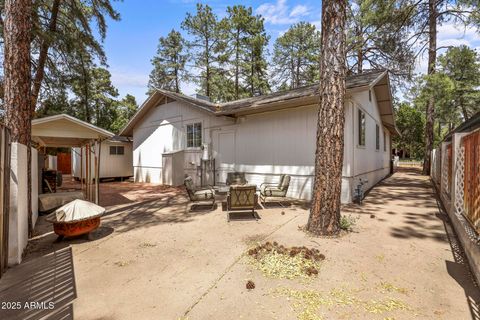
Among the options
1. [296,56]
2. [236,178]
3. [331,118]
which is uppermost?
[296,56]

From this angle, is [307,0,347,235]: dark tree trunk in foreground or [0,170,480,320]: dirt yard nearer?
[0,170,480,320]: dirt yard

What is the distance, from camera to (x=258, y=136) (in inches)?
390

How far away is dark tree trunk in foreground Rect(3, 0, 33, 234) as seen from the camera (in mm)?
4625

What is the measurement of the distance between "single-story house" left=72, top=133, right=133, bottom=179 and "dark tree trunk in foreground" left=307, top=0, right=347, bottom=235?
15913 millimetres

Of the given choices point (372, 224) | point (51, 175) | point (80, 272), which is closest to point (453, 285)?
point (372, 224)

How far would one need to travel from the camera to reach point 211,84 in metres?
25.2

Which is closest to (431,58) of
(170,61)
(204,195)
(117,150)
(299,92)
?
(299,92)

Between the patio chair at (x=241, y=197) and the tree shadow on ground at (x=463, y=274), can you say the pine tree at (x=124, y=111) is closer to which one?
the patio chair at (x=241, y=197)

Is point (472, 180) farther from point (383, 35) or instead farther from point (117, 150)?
point (117, 150)

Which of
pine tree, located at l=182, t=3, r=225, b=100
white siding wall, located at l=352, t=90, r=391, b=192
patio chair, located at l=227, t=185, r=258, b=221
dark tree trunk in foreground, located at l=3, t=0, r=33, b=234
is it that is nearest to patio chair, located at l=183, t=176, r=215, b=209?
patio chair, located at l=227, t=185, r=258, b=221

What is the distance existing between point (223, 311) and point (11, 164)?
3944 millimetres

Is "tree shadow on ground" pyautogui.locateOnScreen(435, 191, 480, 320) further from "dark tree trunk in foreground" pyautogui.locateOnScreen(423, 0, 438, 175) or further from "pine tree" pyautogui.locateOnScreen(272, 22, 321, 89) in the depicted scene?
"pine tree" pyautogui.locateOnScreen(272, 22, 321, 89)

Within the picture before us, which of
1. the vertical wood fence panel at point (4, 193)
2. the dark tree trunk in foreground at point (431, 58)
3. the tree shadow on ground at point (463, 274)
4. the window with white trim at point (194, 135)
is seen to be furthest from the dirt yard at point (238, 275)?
the dark tree trunk in foreground at point (431, 58)

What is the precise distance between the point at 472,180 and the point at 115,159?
734 inches
